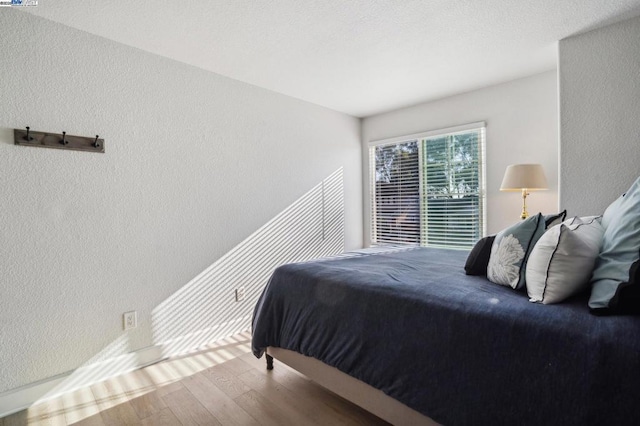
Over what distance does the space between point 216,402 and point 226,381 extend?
9.9 inches

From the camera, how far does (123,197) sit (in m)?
2.36

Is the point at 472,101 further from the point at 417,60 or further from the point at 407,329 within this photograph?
the point at 407,329

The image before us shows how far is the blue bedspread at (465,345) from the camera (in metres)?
0.98

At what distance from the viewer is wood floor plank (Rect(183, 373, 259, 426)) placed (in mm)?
1747

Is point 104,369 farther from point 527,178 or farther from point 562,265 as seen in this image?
point 527,178

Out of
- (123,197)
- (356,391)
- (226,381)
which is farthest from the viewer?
(123,197)

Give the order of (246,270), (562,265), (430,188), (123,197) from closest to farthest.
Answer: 1. (562,265)
2. (123,197)
3. (246,270)
4. (430,188)

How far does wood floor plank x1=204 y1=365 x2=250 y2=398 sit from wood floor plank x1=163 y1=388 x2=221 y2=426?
0.18 m

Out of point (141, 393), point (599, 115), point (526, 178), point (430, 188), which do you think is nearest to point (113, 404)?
point (141, 393)

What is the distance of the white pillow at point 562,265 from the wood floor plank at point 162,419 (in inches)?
73.4

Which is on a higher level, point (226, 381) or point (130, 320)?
point (130, 320)

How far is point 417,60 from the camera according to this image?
2707 mm

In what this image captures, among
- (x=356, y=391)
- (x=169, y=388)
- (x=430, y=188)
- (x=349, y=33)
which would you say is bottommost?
(x=169, y=388)

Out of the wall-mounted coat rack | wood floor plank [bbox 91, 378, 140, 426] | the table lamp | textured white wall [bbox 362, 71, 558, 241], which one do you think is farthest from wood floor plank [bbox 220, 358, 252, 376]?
textured white wall [bbox 362, 71, 558, 241]
